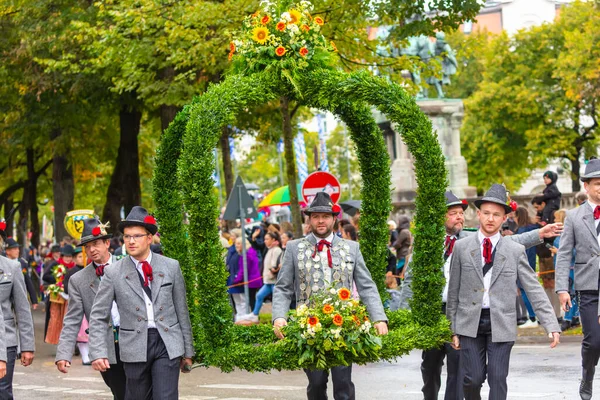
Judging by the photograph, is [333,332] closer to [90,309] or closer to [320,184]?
[90,309]

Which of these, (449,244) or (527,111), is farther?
(527,111)

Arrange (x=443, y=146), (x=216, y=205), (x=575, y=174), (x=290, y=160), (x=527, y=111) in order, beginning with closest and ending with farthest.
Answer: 1. (x=216, y=205)
2. (x=290, y=160)
3. (x=443, y=146)
4. (x=575, y=174)
5. (x=527, y=111)

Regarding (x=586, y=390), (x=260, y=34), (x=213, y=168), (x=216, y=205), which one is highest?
(x=260, y=34)

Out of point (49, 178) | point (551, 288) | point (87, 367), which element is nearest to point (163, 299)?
point (87, 367)

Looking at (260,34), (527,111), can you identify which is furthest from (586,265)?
(527,111)

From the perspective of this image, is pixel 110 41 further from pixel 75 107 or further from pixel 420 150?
pixel 420 150

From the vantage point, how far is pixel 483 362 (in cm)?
892

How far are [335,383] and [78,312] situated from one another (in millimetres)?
2107

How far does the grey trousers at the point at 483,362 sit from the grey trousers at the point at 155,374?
2.11 metres

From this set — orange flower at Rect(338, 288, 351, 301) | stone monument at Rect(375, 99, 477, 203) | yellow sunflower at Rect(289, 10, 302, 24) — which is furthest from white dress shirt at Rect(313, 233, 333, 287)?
stone monument at Rect(375, 99, 477, 203)

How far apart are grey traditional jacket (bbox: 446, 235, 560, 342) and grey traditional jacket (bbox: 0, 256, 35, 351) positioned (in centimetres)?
324

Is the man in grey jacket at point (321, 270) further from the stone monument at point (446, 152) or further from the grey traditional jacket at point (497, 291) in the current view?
the stone monument at point (446, 152)

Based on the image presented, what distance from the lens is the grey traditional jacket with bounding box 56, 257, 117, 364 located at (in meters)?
8.88

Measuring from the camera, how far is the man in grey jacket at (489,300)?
876cm
